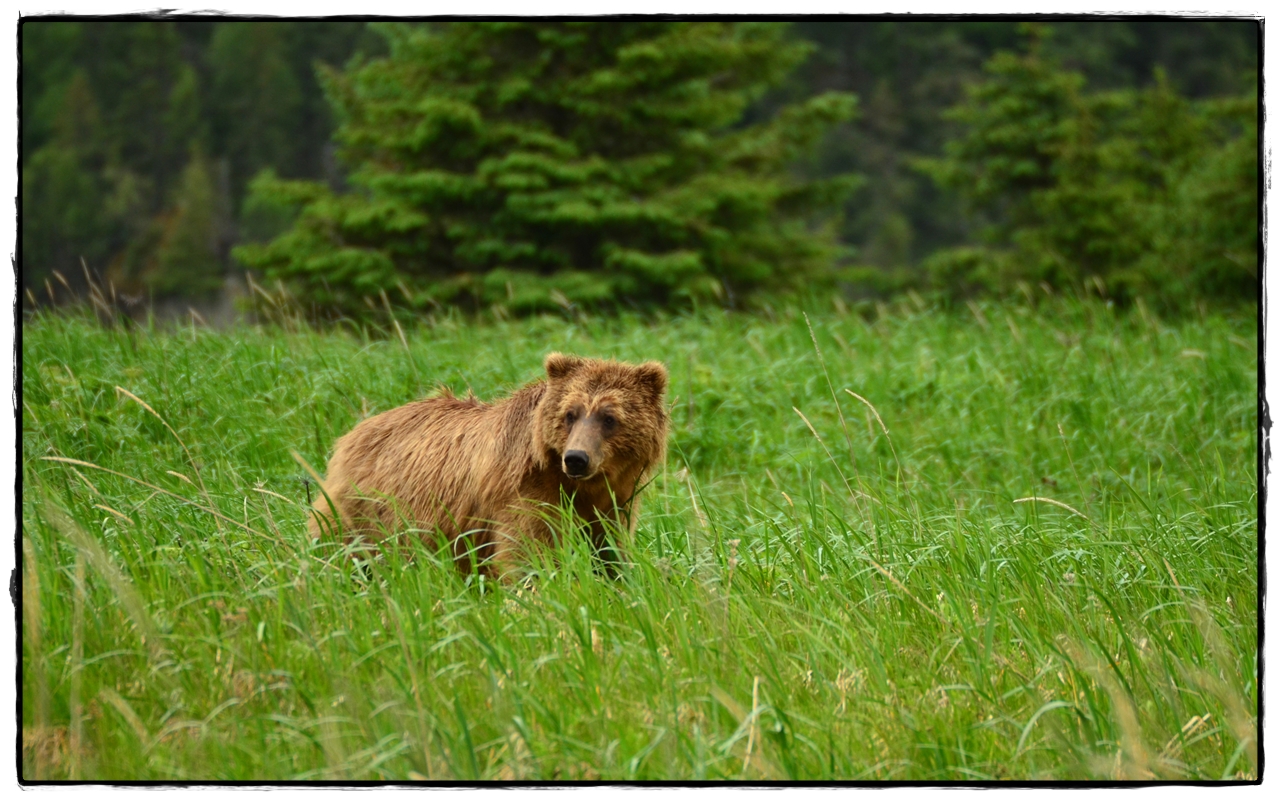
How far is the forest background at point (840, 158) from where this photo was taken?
40.7 ft

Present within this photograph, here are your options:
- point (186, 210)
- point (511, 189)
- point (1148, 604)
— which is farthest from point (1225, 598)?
point (186, 210)

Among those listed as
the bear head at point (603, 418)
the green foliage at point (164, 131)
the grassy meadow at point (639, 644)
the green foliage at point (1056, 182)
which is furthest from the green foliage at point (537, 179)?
the green foliage at point (164, 131)

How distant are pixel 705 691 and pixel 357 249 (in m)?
9.91

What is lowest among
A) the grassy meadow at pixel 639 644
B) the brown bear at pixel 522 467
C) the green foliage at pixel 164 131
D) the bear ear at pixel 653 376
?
the grassy meadow at pixel 639 644

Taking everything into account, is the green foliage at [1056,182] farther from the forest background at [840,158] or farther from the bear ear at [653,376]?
the bear ear at [653,376]

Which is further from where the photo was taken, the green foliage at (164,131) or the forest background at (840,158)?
the green foliage at (164,131)

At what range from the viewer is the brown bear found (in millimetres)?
4422

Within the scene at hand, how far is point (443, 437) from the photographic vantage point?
4953 millimetres

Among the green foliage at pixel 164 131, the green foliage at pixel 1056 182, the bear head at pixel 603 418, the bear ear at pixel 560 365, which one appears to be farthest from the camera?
the green foliage at pixel 164 131

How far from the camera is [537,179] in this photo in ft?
38.3

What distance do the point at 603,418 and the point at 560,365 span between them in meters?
0.35

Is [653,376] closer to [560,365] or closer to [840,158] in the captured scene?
[560,365]

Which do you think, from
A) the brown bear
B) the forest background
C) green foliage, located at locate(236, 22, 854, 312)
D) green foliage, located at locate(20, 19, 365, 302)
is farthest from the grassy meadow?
green foliage, located at locate(20, 19, 365, 302)

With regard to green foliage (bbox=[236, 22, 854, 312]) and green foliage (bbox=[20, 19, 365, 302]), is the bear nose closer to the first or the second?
green foliage (bbox=[236, 22, 854, 312])
